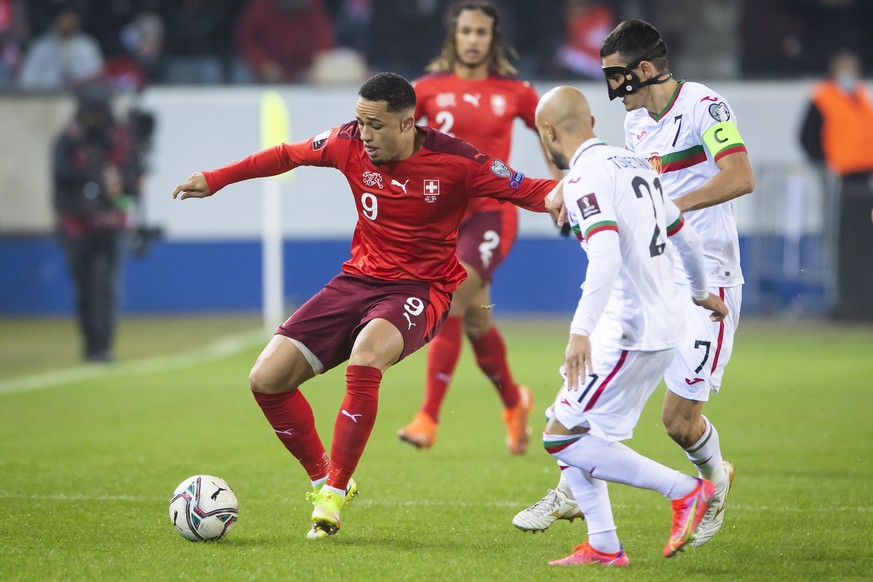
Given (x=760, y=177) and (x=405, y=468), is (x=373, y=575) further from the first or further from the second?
(x=760, y=177)

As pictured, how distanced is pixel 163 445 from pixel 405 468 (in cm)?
177

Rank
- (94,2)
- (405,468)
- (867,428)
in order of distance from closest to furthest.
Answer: (405,468), (867,428), (94,2)

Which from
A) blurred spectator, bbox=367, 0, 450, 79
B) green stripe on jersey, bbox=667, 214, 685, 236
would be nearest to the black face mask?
green stripe on jersey, bbox=667, 214, 685, 236

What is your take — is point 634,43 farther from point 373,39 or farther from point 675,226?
point 373,39

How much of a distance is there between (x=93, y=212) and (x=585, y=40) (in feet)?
26.1

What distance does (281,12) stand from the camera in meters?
18.3

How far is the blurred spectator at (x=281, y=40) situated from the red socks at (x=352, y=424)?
13209mm

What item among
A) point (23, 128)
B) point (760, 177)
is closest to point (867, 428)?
point (760, 177)

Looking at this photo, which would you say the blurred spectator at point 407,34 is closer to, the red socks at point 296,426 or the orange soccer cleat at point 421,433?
the orange soccer cleat at point 421,433

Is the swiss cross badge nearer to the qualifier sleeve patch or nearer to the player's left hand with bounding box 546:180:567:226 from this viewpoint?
the player's left hand with bounding box 546:180:567:226

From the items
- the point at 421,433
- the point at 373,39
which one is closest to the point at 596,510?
the point at 421,433

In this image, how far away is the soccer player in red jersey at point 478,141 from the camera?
8242 mm

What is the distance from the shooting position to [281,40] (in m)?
18.5

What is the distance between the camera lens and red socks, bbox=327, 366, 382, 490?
583 cm
